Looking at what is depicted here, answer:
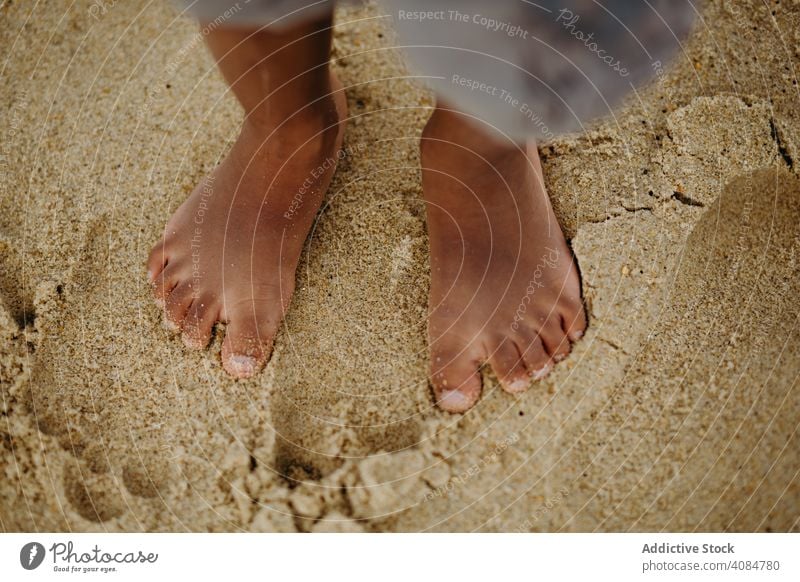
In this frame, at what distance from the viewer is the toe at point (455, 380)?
695 millimetres

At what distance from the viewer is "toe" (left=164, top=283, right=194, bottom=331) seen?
0.74m

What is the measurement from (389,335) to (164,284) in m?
0.28

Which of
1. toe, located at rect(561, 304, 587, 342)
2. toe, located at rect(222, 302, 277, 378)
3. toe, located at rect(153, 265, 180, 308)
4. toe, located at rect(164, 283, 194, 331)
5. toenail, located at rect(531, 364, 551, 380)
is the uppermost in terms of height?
toe, located at rect(153, 265, 180, 308)

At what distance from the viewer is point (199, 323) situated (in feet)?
2.41

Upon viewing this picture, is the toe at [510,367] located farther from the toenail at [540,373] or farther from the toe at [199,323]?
the toe at [199,323]

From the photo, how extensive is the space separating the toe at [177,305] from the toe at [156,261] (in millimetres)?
32

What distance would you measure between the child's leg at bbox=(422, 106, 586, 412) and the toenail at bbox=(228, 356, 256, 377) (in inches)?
8.3

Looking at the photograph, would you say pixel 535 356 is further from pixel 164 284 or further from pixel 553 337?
pixel 164 284

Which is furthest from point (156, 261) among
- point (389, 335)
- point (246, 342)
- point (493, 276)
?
point (493, 276)

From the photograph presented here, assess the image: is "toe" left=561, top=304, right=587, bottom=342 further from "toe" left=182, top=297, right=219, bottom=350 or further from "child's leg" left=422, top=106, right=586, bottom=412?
"toe" left=182, top=297, right=219, bottom=350

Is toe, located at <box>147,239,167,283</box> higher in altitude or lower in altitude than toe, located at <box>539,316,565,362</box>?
higher

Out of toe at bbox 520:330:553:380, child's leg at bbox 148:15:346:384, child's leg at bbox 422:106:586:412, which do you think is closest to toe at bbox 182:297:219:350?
child's leg at bbox 148:15:346:384

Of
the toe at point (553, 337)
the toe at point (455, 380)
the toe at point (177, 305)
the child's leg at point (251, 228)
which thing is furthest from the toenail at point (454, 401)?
the toe at point (177, 305)
